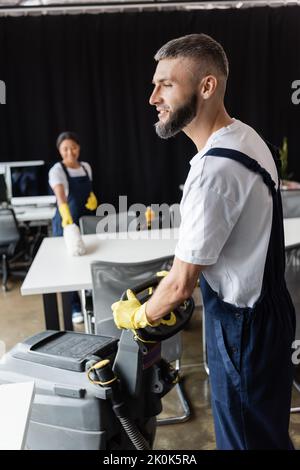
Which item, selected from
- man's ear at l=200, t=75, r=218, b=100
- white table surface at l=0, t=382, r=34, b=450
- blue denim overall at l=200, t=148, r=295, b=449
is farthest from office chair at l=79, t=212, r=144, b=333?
white table surface at l=0, t=382, r=34, b=450

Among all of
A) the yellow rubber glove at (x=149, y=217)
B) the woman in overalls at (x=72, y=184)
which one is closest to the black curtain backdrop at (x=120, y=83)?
the woman in overalls at (x=72, y=184)

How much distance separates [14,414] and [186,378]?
1.84 metres

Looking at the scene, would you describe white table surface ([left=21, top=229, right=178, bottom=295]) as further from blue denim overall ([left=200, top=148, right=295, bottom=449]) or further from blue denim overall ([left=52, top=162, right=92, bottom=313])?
blue denim overall ([left=200, top=148, right=295, bottom=449])

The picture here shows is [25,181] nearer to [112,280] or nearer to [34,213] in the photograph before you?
[34,213]

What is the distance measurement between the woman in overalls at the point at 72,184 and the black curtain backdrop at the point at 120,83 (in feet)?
6.71

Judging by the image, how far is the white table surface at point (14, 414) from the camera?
0.99m

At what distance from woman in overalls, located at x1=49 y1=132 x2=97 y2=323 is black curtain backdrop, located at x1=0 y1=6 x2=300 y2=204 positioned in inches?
80.6

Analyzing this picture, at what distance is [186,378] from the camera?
2.78 m

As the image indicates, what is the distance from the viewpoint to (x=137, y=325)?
55.4 inches

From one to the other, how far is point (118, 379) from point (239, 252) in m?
0.55

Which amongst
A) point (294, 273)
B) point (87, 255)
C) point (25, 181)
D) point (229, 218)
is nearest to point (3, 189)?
point (25, 181)
